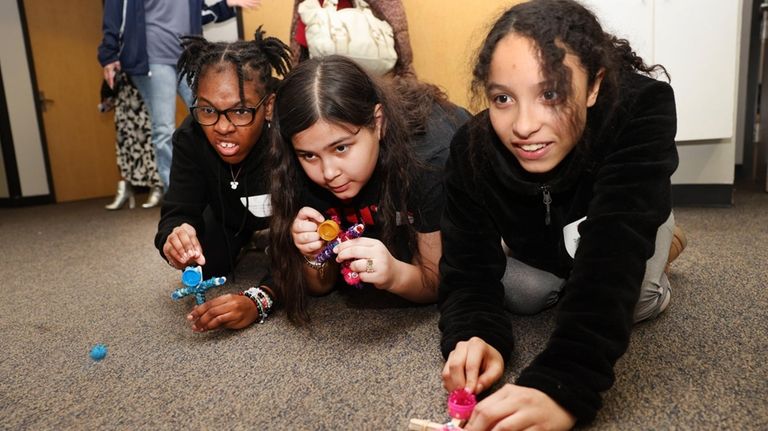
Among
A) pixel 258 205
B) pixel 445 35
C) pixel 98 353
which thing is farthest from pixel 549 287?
pixel 445 35

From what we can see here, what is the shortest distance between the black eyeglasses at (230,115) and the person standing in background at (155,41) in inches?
46.0

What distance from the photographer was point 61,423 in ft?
2.35

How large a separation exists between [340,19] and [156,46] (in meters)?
0.97

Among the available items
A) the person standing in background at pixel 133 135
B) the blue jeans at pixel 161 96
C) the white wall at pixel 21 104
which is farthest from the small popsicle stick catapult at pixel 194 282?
the white wall at pixel 21 104

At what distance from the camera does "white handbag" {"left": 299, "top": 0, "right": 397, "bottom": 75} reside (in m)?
1.69

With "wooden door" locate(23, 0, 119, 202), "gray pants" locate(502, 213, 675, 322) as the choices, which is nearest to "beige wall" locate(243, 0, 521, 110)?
"gray pants" locate(502, 213, 675, 322)

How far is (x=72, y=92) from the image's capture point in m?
3.85

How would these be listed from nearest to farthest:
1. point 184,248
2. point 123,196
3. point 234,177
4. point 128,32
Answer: point 184,248 < point 234,177 < point 128,32 < point 123,196

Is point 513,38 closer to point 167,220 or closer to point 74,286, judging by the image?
point 167,220

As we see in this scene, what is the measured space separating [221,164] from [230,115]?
6.8 inches

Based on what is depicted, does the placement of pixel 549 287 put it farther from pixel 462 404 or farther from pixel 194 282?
pixel 194 282

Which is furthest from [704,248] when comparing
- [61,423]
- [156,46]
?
[156,46]

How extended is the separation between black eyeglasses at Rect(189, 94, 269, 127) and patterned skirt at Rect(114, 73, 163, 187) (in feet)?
6.57

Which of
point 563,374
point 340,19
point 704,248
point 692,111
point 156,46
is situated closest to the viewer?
point 563,374
